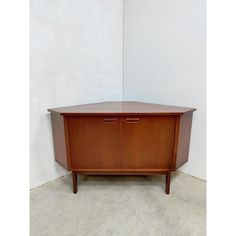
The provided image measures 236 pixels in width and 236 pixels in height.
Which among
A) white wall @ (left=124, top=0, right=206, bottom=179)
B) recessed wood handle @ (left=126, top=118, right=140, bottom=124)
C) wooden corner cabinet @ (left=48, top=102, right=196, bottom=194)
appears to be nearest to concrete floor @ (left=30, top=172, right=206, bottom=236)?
wooden corner cabinet @ (left=48, top=102, right=196, bottom=194)

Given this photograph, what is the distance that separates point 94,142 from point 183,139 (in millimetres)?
704

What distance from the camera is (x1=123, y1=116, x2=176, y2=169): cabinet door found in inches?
59.8

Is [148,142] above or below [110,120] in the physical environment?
below

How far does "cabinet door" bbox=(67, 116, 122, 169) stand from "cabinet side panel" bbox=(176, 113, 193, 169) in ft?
1.50

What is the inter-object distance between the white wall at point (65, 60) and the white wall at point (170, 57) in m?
0.21

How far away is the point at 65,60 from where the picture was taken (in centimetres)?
186

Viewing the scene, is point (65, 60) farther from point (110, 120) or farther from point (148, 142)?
point (148, 142)

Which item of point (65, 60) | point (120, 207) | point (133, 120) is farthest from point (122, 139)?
point (65, 60)

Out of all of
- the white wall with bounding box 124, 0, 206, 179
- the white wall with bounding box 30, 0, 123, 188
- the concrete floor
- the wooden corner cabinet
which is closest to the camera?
the concrete floor

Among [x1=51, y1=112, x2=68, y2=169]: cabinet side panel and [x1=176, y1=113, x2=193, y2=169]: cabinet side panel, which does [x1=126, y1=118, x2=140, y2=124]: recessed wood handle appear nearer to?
[x1=176, y1=113, x2=193, y2=169]: cabinet side panel

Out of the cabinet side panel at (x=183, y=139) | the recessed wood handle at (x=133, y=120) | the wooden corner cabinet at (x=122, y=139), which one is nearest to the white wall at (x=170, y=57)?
the cabinet side panel at (x=183, y=139)
